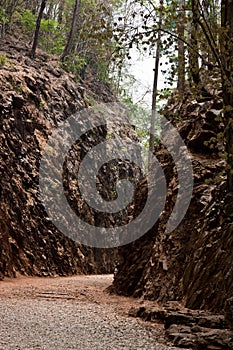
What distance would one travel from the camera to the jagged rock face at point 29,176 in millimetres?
12758

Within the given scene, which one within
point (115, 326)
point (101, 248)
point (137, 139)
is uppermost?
point (137, 139)

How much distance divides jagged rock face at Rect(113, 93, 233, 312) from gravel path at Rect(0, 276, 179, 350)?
886 mm

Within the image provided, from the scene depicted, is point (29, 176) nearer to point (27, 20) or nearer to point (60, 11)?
point (27, 20)

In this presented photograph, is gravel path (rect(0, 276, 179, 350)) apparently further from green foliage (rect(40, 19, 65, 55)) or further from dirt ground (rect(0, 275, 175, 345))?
green foliage (rect(40, 19, 65, 55))

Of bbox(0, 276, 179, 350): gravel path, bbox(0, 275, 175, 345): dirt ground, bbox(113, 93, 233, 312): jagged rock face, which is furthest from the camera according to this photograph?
bbox(0, 275, 175, 345): dirt ground

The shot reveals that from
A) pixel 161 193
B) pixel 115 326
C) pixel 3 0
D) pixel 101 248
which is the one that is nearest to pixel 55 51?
pixel 3 0

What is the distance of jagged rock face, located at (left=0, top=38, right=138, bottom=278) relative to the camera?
12758 mm

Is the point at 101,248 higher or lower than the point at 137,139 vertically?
lower

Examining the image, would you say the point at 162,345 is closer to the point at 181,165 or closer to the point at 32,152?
the point at 181,165

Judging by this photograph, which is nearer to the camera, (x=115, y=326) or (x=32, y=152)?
(x=115, y=326)

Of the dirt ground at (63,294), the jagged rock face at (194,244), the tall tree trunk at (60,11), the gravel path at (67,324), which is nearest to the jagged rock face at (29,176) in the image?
the dirt ground at (63,294)

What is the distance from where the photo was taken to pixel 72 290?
385 inches

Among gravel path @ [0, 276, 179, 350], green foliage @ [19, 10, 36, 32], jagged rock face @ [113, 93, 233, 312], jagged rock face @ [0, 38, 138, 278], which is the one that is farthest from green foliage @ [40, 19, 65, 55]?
gravel path @ [0, 276, 179, 350]

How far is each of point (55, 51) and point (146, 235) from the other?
17423mm
